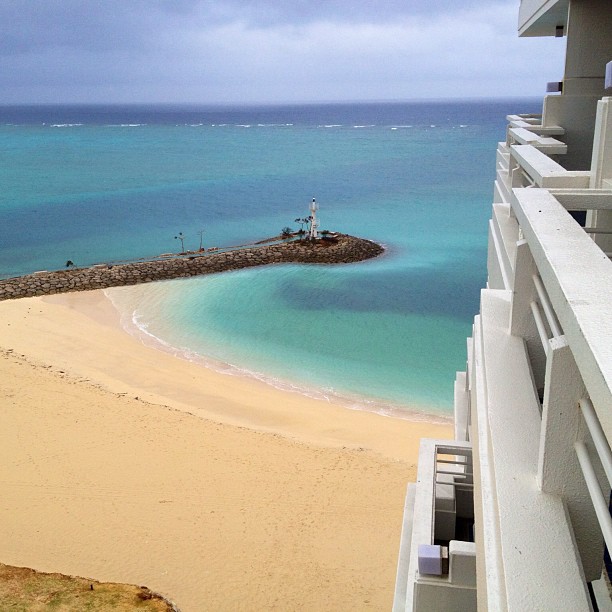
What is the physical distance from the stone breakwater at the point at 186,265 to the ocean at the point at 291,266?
89cm

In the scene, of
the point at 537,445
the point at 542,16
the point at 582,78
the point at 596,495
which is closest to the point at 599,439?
the point at 596,495

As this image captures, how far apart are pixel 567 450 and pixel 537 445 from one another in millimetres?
412

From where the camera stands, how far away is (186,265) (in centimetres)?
2672

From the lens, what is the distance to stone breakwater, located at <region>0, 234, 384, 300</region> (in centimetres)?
2425

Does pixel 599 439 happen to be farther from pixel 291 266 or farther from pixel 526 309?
pixel 291 266

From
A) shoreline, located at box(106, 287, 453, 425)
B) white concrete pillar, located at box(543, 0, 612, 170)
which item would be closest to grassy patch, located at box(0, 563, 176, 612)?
shoreline, located at box(106, 287, 453, 425)

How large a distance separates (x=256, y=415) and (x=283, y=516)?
3927 millimetres

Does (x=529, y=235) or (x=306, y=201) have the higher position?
(x=529, y=235)

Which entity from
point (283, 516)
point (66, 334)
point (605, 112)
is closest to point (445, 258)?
point (66, 334)

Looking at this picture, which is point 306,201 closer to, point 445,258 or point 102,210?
point 102,210

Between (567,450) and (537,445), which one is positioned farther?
(537,445)

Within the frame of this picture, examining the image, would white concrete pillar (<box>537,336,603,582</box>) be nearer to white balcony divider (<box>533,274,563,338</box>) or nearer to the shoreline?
white balcony divider (<box>533,274,563,338</box>)

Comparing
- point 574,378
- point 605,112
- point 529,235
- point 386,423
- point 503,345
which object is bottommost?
point 386,423

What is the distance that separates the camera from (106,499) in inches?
428
